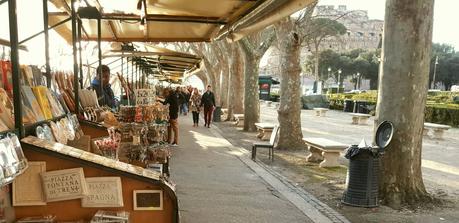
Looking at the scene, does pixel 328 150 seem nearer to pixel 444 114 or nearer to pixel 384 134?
pixel 384 134

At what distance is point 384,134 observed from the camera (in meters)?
6.66

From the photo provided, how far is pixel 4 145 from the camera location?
2271 mm

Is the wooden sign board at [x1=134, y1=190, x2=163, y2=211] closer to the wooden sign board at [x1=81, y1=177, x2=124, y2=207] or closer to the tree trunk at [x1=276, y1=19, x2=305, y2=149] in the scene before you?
the wooden sign board at [x1=81, y1=177, x2=124, y2=207]

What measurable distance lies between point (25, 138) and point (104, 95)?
4.96 meters

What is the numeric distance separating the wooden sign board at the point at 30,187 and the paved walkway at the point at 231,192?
297 centimetres

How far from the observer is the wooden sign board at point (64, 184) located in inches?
102

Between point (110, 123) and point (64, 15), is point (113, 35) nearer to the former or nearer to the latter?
point (64, 15)

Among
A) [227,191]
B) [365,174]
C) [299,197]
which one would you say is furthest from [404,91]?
[227,191]

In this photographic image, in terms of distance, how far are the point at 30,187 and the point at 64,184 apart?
0.70 feet

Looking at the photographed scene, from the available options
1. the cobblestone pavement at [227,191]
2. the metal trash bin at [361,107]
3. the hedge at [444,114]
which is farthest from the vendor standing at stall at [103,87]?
the metal trash bin at [361,107]

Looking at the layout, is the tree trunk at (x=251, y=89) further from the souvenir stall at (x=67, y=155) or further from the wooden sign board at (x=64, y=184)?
the wooden sign board at (x=64, y=184)

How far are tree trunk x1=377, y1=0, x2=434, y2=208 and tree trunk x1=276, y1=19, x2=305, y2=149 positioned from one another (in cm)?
506

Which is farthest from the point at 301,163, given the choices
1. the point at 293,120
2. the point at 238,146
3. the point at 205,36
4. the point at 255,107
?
the point at 255,107

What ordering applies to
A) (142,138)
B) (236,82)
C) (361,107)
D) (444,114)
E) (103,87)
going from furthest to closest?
(361,107) < (444,114) < (236,82) < (103,87) < (142,138)
